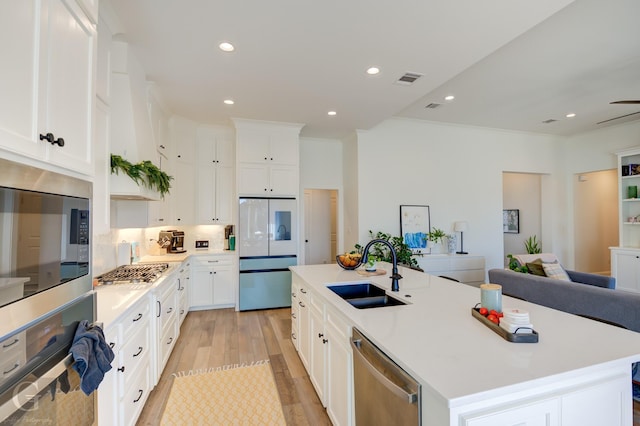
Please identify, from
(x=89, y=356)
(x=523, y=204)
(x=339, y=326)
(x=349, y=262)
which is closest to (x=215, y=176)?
(x=349, y=262)

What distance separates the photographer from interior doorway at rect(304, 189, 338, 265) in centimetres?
682

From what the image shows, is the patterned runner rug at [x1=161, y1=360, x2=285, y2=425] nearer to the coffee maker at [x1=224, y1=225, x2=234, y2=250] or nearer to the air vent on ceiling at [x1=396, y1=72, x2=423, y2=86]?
the coffee maker at [x1=224, y1=225, x2=234, y2=250]

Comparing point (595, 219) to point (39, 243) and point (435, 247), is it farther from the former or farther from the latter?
point (39, 243)

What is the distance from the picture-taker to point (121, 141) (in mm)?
2451

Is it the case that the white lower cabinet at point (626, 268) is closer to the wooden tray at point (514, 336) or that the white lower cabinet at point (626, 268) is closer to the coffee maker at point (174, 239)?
the wooden tray at point (514, 336)

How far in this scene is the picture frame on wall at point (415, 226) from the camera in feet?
17.5

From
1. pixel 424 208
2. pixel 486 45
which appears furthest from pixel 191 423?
pixel 424 208

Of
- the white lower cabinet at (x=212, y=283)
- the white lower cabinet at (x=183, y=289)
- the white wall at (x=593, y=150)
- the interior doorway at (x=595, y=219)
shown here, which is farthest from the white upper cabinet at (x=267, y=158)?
the interior doorway at (x=595, y=219)

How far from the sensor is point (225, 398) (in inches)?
92.0

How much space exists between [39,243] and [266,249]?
369cm

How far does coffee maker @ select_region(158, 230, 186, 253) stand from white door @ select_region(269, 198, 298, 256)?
1446 millimetres

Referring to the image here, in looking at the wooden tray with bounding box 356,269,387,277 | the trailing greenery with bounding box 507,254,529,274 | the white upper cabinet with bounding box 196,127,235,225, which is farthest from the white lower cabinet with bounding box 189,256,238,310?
the trailing greenery with bounding box 507,254,529,274

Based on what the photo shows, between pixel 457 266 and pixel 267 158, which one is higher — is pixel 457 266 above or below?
below

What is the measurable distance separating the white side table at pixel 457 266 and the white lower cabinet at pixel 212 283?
3288 mm
